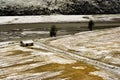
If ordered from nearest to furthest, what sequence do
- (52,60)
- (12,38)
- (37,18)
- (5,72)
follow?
(5,72) → (52,60) → (12,38) → (37,18)

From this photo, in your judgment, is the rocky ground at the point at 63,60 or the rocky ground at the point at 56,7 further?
the rocky ground at the point at 56,7

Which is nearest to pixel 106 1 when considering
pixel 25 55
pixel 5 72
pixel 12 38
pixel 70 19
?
pixel 70 19

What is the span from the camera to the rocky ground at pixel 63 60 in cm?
2662

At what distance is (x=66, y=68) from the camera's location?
94.9ft

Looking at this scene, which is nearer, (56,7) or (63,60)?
(63,60)

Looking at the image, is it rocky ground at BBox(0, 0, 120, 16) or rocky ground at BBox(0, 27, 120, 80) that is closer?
rocky ground at BBox(0, 27, 120, 80)

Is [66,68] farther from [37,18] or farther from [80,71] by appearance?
[37,18]

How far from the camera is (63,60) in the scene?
3262cm

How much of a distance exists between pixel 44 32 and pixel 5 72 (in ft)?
108

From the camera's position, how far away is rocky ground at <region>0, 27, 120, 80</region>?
2662 cm

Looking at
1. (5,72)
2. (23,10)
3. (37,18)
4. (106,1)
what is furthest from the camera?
(106,1)

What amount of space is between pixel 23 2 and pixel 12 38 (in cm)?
4682

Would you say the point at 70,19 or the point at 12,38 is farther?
the point at 70,19

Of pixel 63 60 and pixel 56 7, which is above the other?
pixel 56 7
